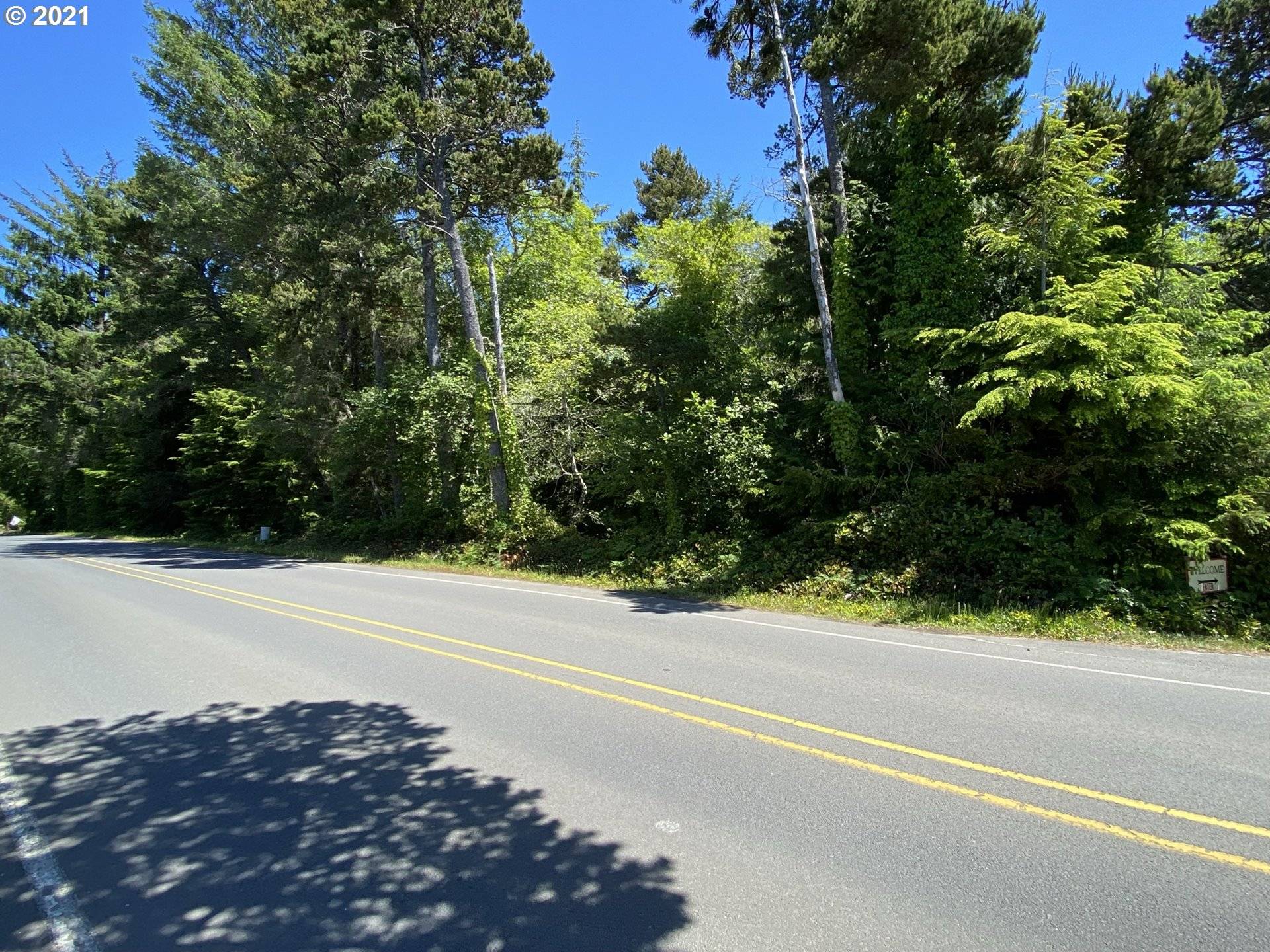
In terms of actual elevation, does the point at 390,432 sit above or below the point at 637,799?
above

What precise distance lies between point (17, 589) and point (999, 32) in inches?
915

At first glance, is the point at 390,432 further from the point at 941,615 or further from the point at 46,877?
→ the point at 46,877

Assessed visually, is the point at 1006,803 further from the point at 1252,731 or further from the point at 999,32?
the point at 999,32

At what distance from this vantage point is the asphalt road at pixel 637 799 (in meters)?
2.99

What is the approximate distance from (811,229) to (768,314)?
10.2ft

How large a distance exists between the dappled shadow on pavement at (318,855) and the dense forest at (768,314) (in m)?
9.01

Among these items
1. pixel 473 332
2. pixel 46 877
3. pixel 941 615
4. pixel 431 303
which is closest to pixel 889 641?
pixel 941 615

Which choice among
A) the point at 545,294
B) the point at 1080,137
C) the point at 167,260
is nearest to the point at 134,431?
the point at 167,260

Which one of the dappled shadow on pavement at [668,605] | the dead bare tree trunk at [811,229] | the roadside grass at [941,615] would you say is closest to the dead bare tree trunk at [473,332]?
the roadside grass at [941,615]

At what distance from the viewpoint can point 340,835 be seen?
3.77 meters

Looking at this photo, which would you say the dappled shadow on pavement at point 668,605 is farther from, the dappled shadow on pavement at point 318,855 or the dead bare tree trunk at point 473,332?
the dead bare tree trunk at point 473,332

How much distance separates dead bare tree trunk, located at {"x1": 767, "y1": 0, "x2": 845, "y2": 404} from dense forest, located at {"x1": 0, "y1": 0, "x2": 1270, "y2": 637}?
0.24 feet

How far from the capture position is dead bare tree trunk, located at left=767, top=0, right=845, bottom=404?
533 inches

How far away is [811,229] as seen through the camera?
13555mm
